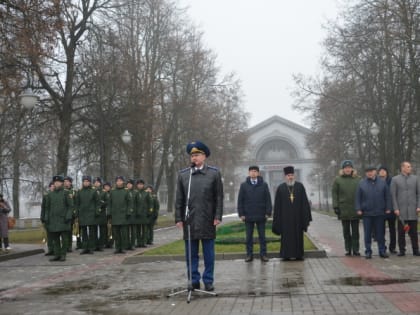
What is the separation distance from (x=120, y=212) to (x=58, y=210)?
217 centimetres

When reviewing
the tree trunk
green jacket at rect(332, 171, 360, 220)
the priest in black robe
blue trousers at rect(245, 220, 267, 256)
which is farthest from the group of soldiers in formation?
the tree trunk

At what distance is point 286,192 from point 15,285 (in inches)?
233

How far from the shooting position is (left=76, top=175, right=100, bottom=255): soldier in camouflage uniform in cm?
1756

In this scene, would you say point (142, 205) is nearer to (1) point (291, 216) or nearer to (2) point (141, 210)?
(2) point (141, 210)

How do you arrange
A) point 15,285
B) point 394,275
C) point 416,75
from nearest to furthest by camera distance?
1. point 394,275
2. point 15,285
3. point 416,75

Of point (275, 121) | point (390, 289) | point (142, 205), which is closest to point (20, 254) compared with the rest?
point (142, 205)

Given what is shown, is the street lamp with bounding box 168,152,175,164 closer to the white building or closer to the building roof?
the white building

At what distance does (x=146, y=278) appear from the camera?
36.2 ft

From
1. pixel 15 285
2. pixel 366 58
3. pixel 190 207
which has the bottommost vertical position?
pixel 15 285

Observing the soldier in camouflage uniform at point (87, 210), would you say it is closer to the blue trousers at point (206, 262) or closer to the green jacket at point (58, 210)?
the green jacket at point (58, 210)

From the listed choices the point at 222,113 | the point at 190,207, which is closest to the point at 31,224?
the point at 222,113

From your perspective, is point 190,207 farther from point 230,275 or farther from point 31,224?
point 31,224

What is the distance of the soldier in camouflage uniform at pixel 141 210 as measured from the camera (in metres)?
18.6

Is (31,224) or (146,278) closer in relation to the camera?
(146,278)
